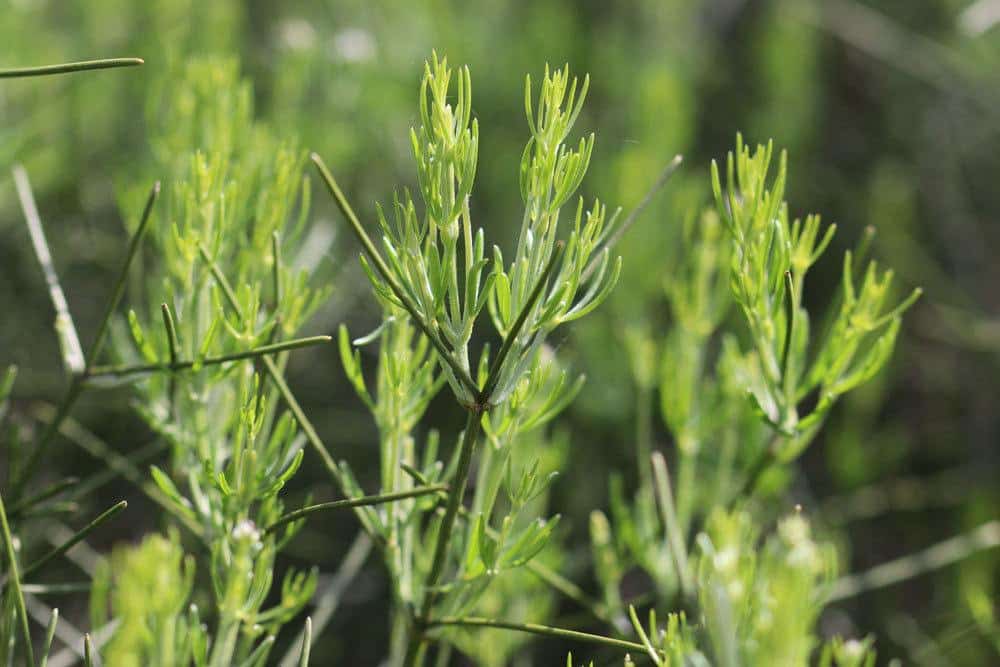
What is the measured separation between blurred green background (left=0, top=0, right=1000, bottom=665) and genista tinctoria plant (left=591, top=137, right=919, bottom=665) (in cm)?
12

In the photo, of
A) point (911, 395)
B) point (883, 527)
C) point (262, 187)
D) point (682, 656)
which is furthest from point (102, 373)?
point (911, 395)

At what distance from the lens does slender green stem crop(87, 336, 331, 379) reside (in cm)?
28

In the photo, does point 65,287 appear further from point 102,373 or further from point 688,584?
point 688,584

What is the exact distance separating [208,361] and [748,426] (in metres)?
0.23

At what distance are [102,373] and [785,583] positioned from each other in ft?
0.79

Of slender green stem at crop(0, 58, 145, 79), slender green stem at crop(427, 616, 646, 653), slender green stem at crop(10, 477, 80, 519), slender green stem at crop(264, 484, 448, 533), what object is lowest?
slender green stem at crop(10, 477, 80, 519)

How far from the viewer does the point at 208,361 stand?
32 cm

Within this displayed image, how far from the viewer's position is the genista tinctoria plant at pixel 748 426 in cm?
23

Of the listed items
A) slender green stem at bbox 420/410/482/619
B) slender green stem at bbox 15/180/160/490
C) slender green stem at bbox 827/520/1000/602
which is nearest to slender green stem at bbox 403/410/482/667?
slender green stem at bbox 420/410/482/619

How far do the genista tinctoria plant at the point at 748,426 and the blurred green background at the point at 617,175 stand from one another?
120mm

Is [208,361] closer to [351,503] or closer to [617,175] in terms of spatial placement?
→ [351,503]

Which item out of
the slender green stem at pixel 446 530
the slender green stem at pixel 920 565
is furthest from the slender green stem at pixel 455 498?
the slender green stem at pixel 920 565

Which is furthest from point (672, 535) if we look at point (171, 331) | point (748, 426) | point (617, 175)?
point (617, 175)

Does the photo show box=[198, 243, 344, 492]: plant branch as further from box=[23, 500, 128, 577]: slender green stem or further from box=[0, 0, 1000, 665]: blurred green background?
box=[0, 0, 1000, 665]: blurred green background
